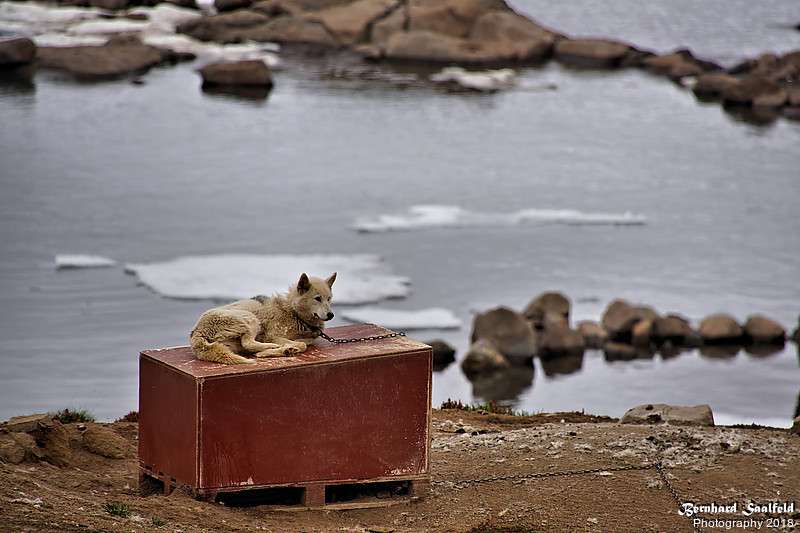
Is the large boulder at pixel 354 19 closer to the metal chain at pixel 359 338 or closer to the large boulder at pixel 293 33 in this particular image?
the large boulder at pixel 293 33

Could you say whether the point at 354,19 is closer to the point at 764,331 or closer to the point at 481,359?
the point at 764,331

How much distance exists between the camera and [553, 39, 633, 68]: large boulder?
47275mm

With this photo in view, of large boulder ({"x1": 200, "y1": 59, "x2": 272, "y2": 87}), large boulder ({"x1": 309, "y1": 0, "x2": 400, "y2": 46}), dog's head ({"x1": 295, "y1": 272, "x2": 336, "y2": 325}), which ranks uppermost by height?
large boulder ({"x1": 309, "y1": 0, "x2": 400, "y2": 46})

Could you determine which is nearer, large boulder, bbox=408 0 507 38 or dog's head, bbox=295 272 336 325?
dog's head, bbox=295 272 336 325

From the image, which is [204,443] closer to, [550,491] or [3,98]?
[550,491]

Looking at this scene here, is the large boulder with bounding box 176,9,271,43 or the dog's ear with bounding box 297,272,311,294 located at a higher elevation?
the large boulder with bounding box 176,9,271,43

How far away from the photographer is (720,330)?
861 inches

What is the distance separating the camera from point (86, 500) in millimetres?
8500

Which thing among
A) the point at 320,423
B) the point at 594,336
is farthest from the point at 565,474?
the point at 594,336

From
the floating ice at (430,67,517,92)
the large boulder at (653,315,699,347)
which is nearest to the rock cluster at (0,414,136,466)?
the large boulder at (653,315,699,347)

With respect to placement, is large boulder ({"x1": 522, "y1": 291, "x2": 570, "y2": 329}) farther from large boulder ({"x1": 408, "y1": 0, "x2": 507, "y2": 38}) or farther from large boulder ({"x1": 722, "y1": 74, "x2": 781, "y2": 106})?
large boulder ({"x1": 408, "y1": 0, "x2": 507, "y2": 38})

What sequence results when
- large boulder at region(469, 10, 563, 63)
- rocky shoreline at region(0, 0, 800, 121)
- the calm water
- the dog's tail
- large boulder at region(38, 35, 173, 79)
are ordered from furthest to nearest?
1. large boulder at region(469, 10, 563, 63)
2. rocky shoreline at region(0, 0, 800, 121)
3. large boulder at region(38, 35, 173, 79)
4. the calm water
5. the dog's tail

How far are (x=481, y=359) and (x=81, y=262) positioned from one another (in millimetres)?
9026

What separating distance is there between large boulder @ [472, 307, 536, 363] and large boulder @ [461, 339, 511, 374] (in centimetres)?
49
